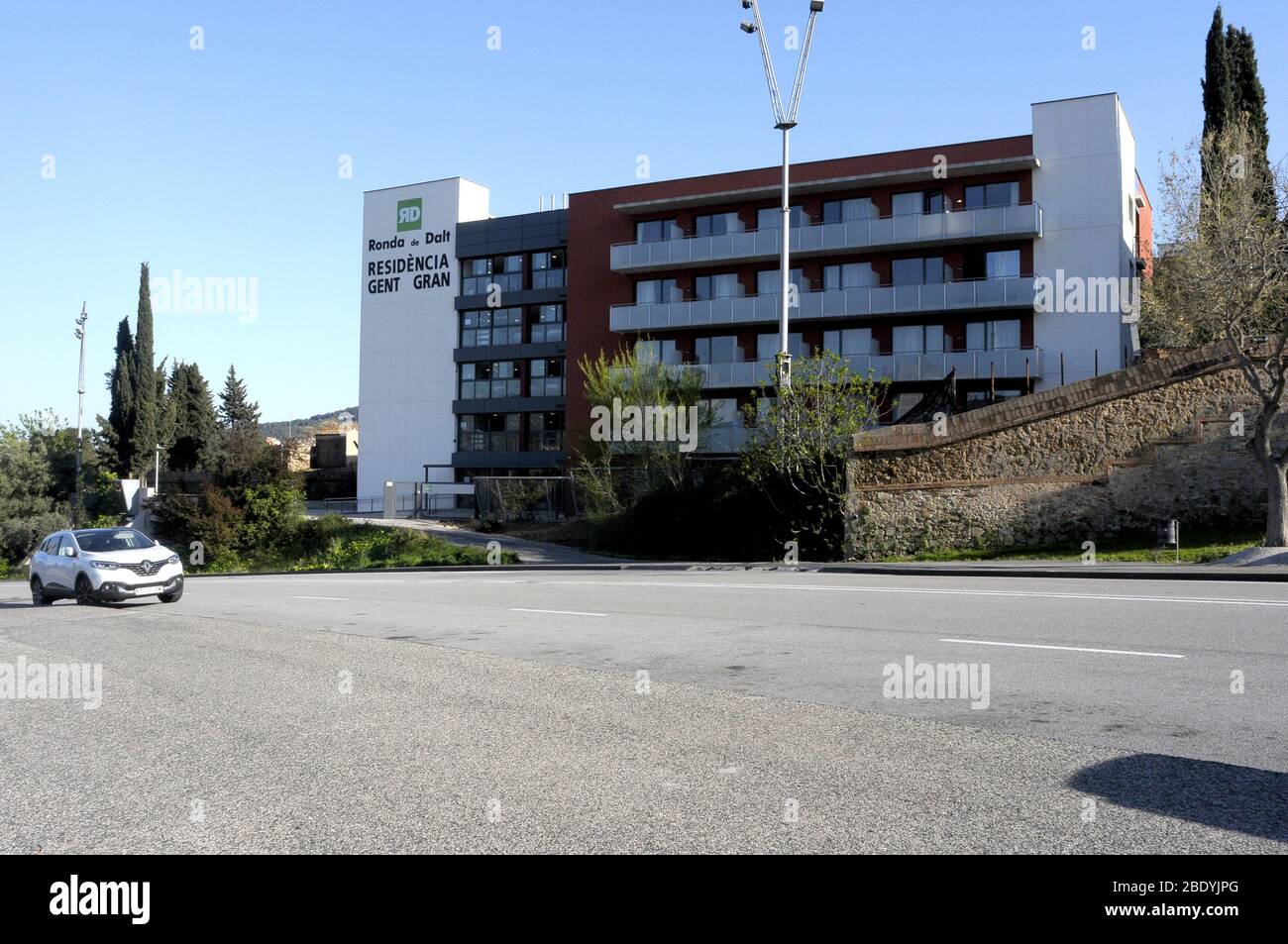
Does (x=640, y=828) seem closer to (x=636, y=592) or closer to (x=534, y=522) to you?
(x=636, y=592)

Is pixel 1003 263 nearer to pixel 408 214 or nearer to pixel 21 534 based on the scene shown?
pixel 408 214

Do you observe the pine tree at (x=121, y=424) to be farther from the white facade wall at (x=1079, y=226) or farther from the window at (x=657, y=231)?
the white facade wall at (x=1079, y=226)

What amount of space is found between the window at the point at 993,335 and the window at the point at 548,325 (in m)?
21.9

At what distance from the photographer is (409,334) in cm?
6100

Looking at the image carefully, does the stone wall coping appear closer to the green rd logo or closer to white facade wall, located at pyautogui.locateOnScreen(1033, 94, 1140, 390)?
white facade wall, located at pyautogui.locateOnScreen(1033, 94, 1140, 390)

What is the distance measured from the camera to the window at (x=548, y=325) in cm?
5634

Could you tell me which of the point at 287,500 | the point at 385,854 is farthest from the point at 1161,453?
the point at 287,500

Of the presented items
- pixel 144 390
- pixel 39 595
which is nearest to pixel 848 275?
pixel 39 595

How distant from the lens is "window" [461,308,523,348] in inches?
2275

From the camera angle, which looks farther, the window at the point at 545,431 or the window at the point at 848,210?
the window at the point at 545,431

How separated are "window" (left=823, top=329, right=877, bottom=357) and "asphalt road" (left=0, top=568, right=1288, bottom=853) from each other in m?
31.2

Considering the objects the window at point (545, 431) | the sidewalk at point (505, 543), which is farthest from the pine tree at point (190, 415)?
the sidewalk at point (505, 543)

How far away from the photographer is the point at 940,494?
25953 millimetres

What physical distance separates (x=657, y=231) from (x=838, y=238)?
9.84 metres
